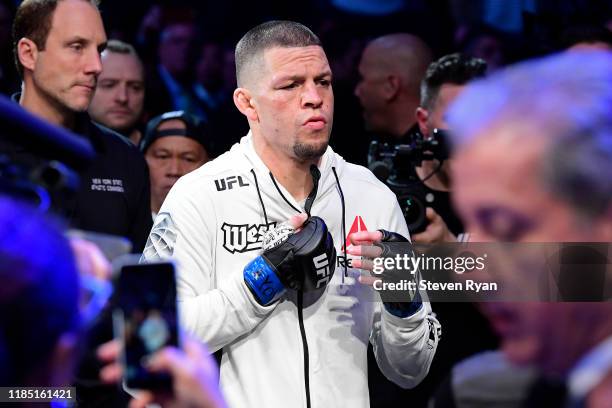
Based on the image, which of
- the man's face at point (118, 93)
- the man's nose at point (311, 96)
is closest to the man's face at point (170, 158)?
the man's face at point (118, 93)


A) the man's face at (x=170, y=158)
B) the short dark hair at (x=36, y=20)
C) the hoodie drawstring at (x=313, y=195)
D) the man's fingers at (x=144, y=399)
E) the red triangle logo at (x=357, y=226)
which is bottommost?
the man's fingers at (x=144, y=399)

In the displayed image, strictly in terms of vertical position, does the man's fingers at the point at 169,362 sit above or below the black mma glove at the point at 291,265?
below

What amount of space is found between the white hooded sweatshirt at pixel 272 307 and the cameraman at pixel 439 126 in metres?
0.50

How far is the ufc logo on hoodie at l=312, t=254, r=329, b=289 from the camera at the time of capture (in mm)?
2260

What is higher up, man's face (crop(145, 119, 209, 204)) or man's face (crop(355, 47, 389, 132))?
man's face (crop(355, 47, 389, 132))

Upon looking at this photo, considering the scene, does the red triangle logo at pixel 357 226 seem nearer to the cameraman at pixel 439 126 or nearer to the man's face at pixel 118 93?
the cameraman at pixel 439 126

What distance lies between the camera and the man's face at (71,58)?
2.80m

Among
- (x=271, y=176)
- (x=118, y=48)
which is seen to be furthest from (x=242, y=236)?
(x=118, y=48)

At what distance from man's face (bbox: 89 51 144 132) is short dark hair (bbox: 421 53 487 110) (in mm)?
1192

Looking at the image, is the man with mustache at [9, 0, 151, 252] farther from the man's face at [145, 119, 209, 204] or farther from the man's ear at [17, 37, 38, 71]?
the man's face at [145, 119, 209, 204]

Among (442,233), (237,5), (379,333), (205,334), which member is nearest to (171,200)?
(205,334)

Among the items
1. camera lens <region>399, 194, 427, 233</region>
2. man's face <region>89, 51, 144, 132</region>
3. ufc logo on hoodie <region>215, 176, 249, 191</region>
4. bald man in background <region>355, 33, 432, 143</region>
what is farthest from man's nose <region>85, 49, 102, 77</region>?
bald man in background <region>355, 33, 432, 143</region>

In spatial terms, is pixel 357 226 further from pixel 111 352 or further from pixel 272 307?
pixel 111 352

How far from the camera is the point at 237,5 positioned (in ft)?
15.9
